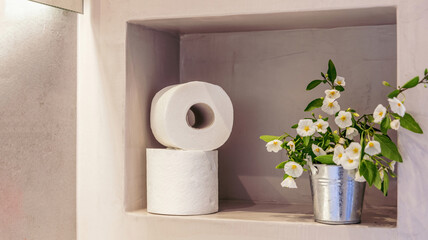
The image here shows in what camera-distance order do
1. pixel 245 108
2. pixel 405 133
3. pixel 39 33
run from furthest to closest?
1. pixel 245 108
2. pixel 39 33
3. pixel 405 133

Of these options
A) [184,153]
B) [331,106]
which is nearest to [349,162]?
[331,106]

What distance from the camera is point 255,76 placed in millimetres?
1548

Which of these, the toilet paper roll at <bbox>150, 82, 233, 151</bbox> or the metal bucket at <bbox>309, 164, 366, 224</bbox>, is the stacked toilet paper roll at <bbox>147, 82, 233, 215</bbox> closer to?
the toilet paper roll at <bbox>150, 82, 233, 151</bbox>

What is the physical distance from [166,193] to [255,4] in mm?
436

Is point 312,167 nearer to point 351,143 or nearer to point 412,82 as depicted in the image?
→ point 351,143

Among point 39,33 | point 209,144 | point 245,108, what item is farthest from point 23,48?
point 245,108

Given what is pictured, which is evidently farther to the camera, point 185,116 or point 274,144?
point 185,116

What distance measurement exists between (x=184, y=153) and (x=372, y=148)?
15.7 inches

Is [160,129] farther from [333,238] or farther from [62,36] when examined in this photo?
[333,238]

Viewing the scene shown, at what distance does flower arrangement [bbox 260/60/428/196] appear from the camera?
3.64 feet

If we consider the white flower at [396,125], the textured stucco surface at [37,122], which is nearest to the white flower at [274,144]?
the white flower at [396,125]

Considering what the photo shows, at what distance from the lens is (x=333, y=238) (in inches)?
46.7

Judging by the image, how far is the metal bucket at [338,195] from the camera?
1185 millimetres

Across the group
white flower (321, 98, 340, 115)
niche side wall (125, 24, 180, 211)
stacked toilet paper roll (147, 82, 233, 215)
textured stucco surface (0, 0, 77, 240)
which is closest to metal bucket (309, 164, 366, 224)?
white flower (321, 98, 340, 115)
